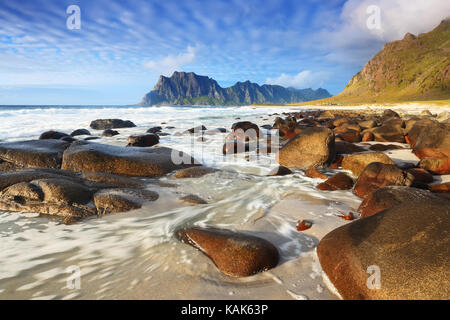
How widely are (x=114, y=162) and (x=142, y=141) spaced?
4.32m

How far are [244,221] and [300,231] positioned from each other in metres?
0.77

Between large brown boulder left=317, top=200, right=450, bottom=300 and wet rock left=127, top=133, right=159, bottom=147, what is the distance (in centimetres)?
851

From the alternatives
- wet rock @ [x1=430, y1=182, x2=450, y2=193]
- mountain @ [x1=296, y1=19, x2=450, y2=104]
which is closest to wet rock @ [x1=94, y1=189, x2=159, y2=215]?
wet rock @ [x1=430, y1=182, x2=450, y2=193]

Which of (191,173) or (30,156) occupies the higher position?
(30,156)

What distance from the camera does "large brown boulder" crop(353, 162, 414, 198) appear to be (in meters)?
3.91

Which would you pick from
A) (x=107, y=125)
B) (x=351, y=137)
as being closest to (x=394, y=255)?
(x=351, y=137)

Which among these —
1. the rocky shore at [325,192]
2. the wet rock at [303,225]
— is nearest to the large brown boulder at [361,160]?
the rocky shore at [325,192]

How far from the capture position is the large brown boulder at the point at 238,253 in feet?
7.00

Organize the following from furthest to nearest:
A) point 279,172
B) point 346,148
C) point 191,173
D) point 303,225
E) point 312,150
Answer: point 346,148, point 312,150, point 279,172, point 191,173, point 303,225

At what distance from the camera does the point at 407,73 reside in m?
109

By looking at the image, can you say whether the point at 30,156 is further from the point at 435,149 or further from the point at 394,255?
the point at 435,149

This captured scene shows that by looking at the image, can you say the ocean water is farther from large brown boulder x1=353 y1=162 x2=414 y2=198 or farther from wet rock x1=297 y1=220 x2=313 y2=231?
large brown boulder x1=353 y1=162 x2=414 y2=198

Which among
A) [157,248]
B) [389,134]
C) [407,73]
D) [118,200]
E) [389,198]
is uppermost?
[407,73]

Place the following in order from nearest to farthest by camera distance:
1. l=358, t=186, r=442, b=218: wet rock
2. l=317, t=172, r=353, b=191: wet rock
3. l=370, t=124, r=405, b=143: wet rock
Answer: l=358, t=186, r=442, b=218: wet rock
l=317, t=172, r=353, b=191: wet rock
l=370, t=124, r=405, b=143: wet rock
